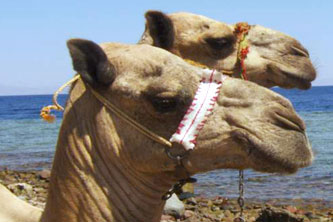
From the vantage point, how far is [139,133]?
3.98m

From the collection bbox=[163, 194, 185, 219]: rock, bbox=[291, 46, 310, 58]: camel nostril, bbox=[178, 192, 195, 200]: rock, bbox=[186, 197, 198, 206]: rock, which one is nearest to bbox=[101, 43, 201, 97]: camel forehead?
bbox=[291, 46, 310, 58]: camel nostril

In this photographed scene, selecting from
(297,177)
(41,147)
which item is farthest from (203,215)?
(41,147)

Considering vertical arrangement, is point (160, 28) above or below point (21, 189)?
above

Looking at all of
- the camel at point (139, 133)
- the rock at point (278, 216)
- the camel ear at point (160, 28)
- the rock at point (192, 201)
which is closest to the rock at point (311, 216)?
the rock at point (278, 216)

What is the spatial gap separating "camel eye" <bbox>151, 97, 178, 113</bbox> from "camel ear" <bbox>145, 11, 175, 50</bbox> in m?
2.33

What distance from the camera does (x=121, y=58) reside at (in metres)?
4.14

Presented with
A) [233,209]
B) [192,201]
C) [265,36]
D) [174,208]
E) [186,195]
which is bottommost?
[186,195]

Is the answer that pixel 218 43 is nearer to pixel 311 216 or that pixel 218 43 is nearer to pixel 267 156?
pixel 267 156

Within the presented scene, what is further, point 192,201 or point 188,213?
point 192,201

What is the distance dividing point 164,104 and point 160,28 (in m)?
2.54

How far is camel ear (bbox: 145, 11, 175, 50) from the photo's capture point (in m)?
6.20

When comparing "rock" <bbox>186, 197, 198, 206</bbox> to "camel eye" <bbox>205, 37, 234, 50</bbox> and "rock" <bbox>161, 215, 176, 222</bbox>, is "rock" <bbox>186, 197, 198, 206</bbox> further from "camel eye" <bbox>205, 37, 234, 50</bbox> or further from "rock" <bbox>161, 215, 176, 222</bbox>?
"camel eye" <bbox>205, 37, 234, 50</bbox>

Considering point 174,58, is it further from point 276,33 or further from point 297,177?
point 297,177

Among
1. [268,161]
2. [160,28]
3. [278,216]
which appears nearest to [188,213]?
Answer: [278,216]
